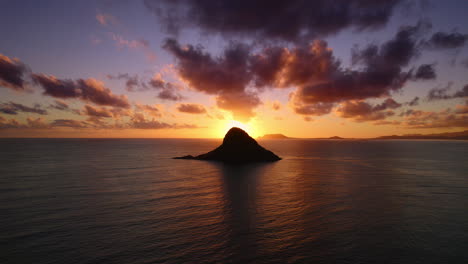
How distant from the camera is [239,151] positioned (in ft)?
224

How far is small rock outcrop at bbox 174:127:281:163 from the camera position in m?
67.3

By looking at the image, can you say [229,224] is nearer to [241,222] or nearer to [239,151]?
[241,222]

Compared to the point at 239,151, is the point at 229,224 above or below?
below

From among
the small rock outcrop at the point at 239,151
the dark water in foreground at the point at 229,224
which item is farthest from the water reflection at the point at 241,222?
the small rock outcrop at the point at 239,151

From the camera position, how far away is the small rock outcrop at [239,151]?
67.3m

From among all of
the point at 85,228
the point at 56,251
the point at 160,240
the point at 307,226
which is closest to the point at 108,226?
the point at 85,228

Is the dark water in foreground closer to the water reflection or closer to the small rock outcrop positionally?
the water reflection

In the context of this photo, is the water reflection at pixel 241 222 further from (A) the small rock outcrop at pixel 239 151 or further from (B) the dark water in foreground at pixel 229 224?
(A) the small rock outcrop at pixel 239 151

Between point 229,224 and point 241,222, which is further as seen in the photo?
point 241,222

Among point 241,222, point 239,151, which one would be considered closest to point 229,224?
point 241,222

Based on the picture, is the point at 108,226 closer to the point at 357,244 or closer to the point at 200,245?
the point at 200,245

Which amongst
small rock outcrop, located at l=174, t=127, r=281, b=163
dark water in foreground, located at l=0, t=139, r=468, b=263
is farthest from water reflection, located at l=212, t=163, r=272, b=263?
small rock outcrop, located at l=174, t=127, r=281, b=163

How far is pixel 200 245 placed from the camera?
14.5 m

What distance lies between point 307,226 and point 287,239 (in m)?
3.15
